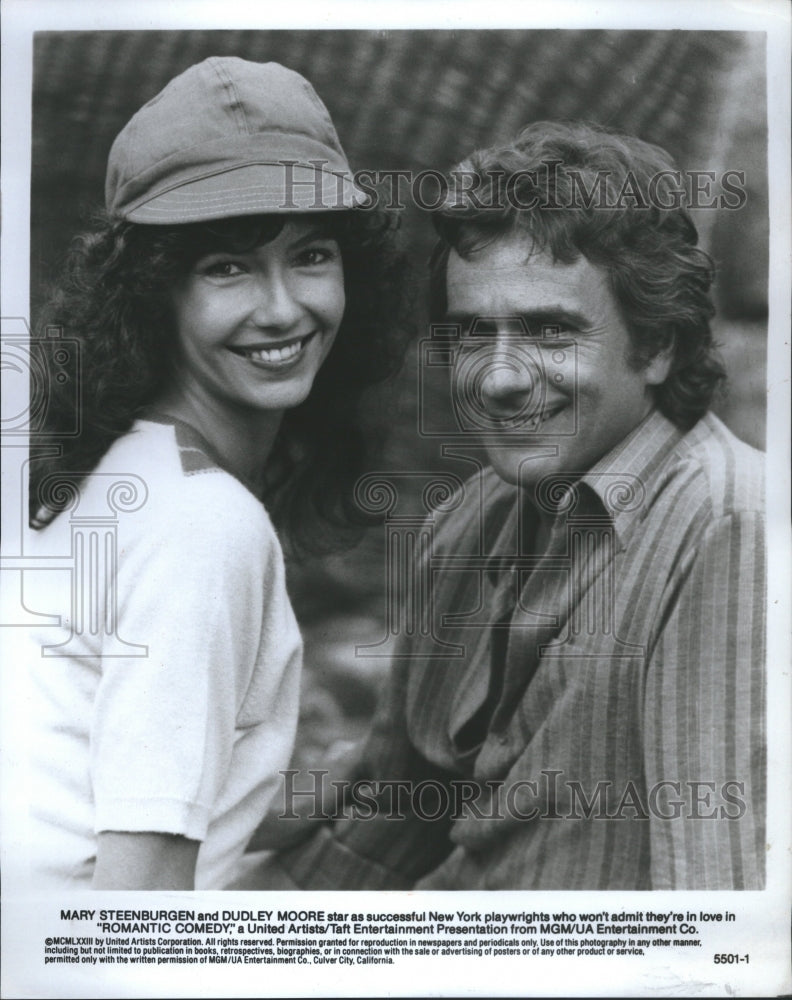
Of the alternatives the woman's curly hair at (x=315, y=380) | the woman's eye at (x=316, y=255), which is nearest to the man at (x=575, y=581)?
the woman's curly hair at (x=315, y=380)

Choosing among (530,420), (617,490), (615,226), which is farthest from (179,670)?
(615,226)

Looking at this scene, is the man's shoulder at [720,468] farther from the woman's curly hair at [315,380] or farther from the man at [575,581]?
the woman's curly hair at [315,380]

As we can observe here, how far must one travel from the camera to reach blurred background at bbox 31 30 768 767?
3572 millimetres

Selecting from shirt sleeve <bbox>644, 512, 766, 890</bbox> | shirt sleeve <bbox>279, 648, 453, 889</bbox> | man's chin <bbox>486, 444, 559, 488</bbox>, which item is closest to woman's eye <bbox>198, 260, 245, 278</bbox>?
man's chin <bbox>486, 444, 559, 488</bbox>

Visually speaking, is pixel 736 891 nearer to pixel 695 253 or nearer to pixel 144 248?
pixel 695 253

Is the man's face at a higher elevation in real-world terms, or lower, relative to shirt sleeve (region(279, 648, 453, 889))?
higher

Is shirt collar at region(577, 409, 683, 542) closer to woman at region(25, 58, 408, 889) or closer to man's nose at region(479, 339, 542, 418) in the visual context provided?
man's nose at region(479, 339, 542, 418)

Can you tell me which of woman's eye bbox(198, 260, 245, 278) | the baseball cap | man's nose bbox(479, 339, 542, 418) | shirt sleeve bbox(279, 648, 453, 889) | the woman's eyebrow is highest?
the baseball cap

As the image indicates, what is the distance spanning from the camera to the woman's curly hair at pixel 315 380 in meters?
3.55

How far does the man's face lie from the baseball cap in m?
0.41

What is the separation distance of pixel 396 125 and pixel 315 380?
2.31 feet

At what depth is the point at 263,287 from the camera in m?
3.51

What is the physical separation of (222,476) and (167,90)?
102 cm

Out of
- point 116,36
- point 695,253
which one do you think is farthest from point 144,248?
point 695,253
